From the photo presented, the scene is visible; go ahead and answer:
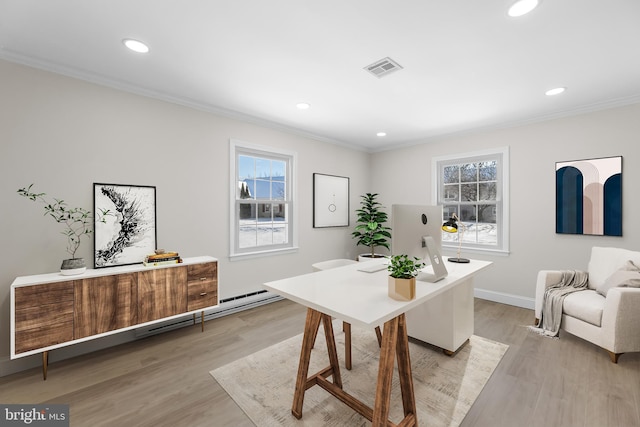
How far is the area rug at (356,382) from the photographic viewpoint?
176cm

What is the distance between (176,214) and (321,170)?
240 cm

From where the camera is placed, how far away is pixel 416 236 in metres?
1.91

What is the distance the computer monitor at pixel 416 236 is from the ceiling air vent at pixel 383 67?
1303mm

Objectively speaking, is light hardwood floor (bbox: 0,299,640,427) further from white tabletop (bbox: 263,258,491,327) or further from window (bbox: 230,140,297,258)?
window (bbox: 230,140,297,258)

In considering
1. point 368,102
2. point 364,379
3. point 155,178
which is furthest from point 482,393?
point 155,178

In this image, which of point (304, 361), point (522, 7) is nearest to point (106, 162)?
point (304, 361)

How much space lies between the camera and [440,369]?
88.9 inches

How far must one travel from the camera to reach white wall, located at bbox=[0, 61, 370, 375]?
223 centimetres

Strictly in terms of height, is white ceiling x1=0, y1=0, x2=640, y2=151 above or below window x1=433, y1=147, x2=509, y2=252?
above

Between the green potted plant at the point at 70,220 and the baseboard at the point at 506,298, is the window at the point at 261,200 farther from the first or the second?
the baseboard at the point at 506,298

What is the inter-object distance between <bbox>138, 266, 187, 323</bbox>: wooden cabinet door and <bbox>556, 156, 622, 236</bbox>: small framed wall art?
456 centimetres

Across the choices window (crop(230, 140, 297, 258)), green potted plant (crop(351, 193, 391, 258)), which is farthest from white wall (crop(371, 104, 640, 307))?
window (crop(230, 140, 297, 258))

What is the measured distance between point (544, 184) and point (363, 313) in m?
3.68

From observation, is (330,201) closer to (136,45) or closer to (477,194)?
(477,194)
